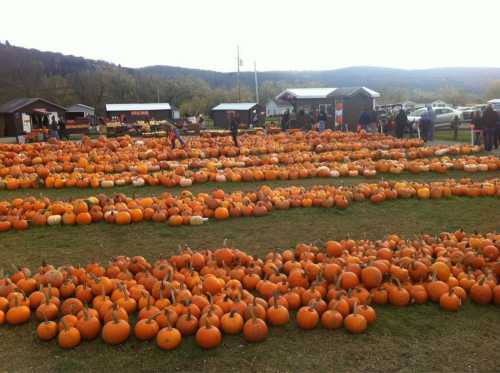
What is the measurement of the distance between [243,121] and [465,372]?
4262cm

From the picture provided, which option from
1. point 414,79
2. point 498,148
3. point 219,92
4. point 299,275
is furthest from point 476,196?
point 414,79

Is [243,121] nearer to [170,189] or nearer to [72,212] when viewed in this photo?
[170,189]

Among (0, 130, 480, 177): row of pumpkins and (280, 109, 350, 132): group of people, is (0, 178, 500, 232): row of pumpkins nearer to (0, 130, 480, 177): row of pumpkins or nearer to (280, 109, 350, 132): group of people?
(0, 130, 480, 177): row of pumpkins

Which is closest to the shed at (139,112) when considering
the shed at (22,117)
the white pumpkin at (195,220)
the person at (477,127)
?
the shed at (22,117)

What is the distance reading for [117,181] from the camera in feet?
42.0

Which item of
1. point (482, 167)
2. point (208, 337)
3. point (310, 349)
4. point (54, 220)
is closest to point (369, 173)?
point (482, 167)

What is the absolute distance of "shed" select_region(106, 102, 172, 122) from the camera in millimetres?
52750

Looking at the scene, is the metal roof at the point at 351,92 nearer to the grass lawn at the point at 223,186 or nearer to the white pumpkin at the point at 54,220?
the grass lawn at the point at 223,186

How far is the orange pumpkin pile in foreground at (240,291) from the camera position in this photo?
4527mm

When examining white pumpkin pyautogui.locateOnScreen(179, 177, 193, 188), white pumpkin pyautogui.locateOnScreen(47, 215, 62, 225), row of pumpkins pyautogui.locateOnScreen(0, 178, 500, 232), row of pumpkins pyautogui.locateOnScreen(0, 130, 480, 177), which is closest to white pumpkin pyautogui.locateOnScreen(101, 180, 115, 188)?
row of pumpkins pyautogui.locateOnScreen(0, 130, 480, 177)

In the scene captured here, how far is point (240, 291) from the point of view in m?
5.02

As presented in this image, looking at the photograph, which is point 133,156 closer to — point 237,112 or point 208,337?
point 208,337

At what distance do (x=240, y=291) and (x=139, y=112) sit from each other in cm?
5046

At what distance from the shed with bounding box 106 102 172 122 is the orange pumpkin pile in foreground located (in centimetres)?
4841
